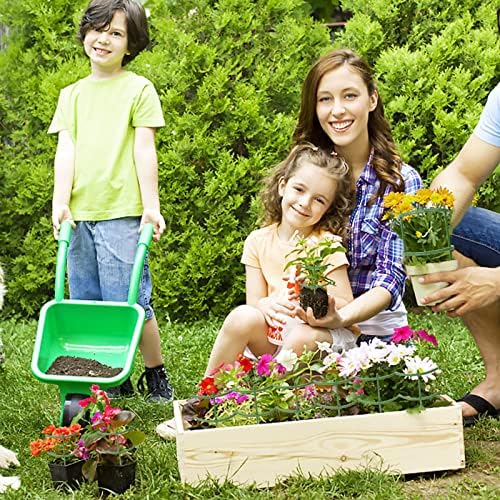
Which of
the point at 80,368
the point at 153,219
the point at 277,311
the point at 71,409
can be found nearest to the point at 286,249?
the point at 277,311

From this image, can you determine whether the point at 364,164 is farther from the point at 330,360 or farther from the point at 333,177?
the point at 330,360

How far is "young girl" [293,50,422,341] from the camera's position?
3.55m

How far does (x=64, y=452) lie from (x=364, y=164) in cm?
157

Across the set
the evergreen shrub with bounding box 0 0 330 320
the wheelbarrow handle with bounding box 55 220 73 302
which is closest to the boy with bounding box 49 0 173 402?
the wheelbarrow handle with bounding box 55 220 73 302

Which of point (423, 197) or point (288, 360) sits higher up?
point (423, 197)

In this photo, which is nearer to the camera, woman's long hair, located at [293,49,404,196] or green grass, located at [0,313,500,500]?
green grass, located at [0,313,500,500]

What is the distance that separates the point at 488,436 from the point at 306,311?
2.67 feet

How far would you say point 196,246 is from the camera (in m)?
5.54

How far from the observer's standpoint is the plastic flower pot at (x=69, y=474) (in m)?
2.97

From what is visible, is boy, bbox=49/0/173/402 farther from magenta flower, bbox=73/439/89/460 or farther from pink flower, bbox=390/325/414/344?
pink flower, bbox=390/325/414/344

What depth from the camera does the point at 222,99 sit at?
Result: 5.58 m

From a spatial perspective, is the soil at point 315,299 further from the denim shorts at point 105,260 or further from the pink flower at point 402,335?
the denim shorts at point 105,260

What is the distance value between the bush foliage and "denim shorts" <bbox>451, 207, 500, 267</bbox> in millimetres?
1868

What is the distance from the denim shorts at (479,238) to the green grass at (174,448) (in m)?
0.52
